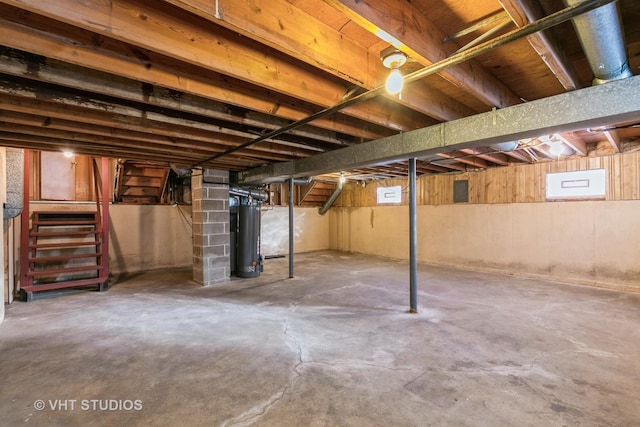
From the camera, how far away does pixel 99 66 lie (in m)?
1.56

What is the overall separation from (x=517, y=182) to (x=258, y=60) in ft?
17.1

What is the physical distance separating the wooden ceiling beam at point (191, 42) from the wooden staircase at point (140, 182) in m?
4.40

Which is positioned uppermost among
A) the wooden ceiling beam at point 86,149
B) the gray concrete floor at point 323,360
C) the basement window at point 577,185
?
the wooden ceiling beam at point 86,149

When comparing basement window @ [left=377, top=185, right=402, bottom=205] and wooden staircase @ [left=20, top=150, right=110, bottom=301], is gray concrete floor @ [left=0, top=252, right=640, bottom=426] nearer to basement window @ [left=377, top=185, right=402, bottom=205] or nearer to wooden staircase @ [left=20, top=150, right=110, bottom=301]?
wooden staircase @ [left=20, top=150, right=110, bottom=301]

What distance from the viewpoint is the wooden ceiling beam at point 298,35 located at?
122cm

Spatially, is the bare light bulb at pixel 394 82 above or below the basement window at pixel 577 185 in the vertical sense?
above

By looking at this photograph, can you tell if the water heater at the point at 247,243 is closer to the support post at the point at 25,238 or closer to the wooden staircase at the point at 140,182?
the wooden staircase at the point at 140,182

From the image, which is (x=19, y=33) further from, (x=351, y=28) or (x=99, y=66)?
(x=351, y=28)

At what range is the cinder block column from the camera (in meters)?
4.57

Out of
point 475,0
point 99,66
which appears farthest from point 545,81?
point 99,66

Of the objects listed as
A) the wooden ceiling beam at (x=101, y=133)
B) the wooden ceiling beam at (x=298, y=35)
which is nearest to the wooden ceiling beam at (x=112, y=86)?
the wooden ceiling beam at (x=101, y=133)

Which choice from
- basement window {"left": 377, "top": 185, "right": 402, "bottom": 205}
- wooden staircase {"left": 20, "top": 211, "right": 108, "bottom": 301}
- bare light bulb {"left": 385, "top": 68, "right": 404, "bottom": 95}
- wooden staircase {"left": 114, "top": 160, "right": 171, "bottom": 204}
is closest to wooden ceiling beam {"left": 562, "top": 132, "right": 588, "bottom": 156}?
bare light bulb {"left": 385, "top": 68, "right": 404, "bottom": 95}

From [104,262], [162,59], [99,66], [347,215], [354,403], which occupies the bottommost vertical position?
[354,403]

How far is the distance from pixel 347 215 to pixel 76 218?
19.8ft
